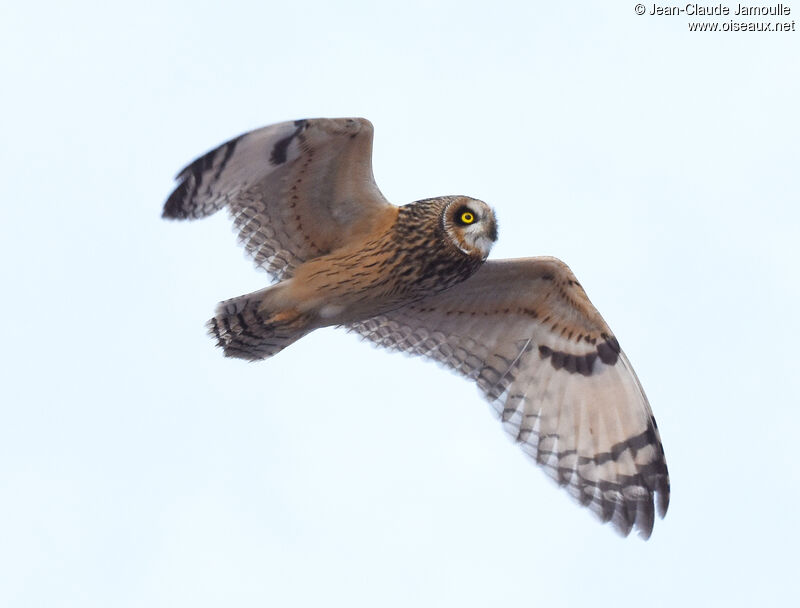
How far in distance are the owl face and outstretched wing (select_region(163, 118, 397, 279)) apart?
0.45m

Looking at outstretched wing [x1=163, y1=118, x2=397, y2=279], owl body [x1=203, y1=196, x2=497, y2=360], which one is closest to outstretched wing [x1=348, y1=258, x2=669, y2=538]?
owl body [x1=203, y1=196, x2=497, y2=360]

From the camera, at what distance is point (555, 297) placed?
10477mm

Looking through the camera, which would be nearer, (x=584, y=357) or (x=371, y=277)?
(x=371, y=277)

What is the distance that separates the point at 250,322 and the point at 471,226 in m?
1.61

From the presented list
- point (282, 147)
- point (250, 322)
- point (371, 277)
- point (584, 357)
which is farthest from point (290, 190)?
point (584, 357)

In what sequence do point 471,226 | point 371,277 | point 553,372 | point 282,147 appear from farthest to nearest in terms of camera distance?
point 553,372 < point 371,277 < point 471,226 < point 282,147

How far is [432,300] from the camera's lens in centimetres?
1059

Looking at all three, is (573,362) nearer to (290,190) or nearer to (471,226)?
(471,226)

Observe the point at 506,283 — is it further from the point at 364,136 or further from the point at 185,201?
the point at 185,201

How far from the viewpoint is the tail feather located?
9.84m

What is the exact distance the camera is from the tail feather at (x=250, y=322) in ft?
32.3

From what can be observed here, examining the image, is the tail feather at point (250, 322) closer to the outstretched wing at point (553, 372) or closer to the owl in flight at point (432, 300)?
the owl in flight at point (432, 300)

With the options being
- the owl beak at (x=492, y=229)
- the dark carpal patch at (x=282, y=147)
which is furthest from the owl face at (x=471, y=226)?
the dark carpal patch at (x=282, y=147)

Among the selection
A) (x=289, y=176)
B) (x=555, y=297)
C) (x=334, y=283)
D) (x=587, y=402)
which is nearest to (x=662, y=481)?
(x=587, y=402)
